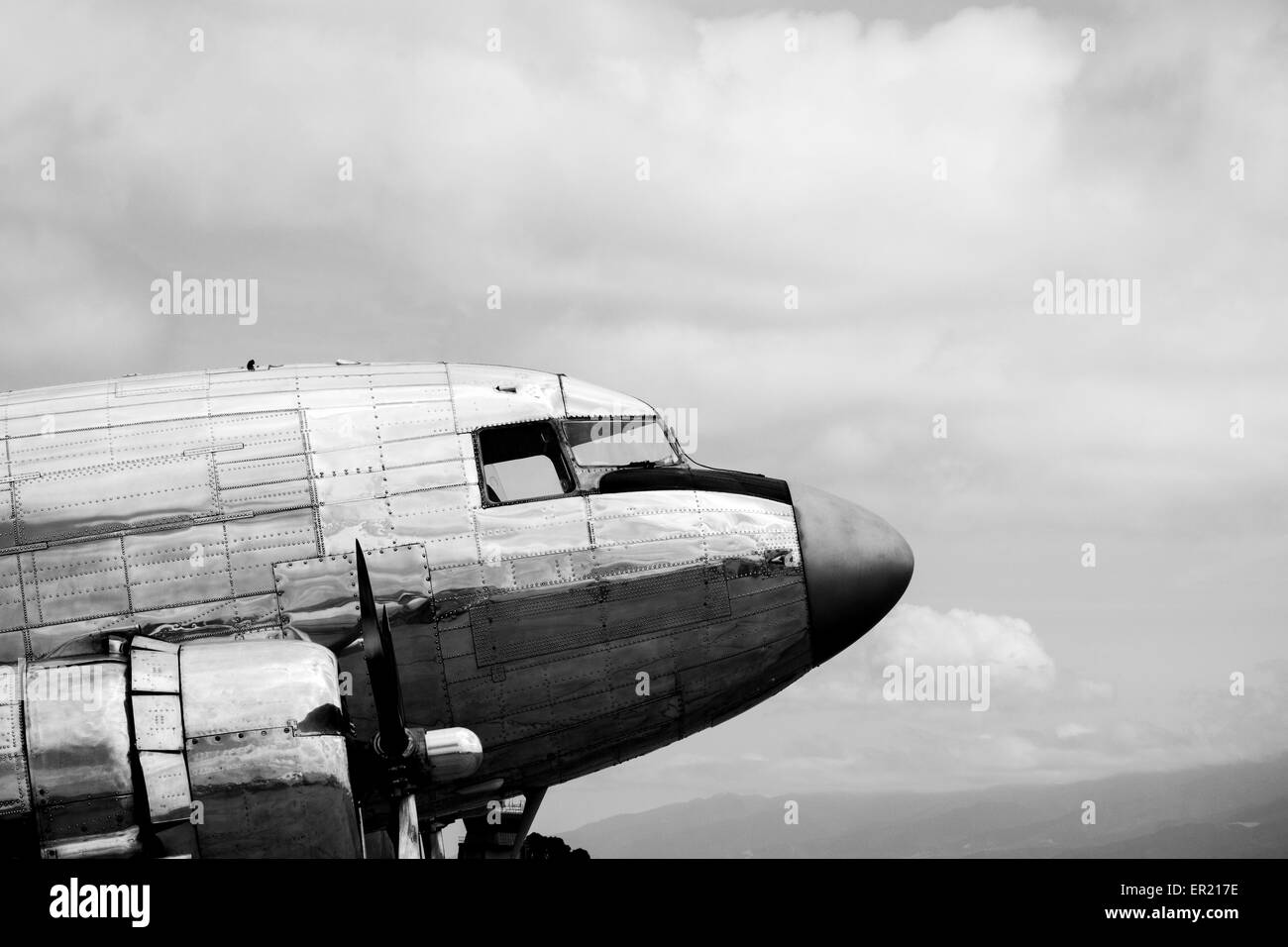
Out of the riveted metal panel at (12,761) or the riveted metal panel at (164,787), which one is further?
the riveted metal panel at (164,787)

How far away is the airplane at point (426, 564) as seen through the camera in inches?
528

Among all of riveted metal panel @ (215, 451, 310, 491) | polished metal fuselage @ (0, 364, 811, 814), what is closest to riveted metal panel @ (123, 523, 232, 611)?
polished metal fuselage @ (0, 364, 811, 814)

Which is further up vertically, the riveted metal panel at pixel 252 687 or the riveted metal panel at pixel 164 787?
the riveted metal panel at pixel 252 687

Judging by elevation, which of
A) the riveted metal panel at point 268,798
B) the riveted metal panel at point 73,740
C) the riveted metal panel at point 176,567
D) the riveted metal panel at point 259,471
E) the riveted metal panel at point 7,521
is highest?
the riveted metal panel at point 259,471

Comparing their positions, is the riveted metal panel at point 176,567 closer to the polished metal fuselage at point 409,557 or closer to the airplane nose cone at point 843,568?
the polished metal fuselage at point 409,557

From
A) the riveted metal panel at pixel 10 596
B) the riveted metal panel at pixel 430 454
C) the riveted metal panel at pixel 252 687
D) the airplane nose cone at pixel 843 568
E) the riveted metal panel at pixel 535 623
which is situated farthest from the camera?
the airplane nose cone at pixel 843 568

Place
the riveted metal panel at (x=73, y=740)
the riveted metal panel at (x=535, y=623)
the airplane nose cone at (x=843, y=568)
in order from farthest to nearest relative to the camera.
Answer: the airplane nose cone at (x=843, y=568) < the riveted metal panel at (x=535, y=623) < the riveted metal panel at (x=73, y=740)

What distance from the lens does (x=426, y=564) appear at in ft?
45.7

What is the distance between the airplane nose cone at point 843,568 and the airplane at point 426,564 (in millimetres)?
32

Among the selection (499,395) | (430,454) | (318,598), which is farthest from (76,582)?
(499,395)

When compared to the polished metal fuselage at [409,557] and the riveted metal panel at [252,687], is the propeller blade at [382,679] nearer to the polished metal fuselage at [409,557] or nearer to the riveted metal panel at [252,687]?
the riveted metal panel at [252,687]

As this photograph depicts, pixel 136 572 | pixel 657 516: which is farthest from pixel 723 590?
pixel 136 572

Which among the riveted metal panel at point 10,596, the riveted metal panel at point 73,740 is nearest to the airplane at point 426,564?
the riveted metal panel at point 10,596
